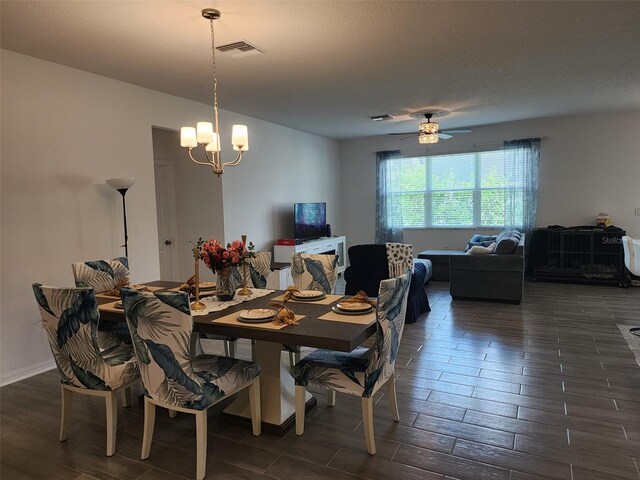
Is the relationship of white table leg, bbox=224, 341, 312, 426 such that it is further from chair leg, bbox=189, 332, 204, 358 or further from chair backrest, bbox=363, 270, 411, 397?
chair backrest, bbox=363, 270, 411, 397

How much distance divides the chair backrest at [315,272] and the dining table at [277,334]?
0.45 m

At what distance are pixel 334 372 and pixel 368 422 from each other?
330 millimetres

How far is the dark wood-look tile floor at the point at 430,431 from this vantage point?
2340 mm

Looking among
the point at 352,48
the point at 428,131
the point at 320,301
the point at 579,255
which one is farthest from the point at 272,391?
the point at 579,255

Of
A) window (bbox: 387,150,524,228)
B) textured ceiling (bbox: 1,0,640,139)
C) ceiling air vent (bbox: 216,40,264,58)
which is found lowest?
window (bbox: 387,150,524,228)

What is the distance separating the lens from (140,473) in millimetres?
2350

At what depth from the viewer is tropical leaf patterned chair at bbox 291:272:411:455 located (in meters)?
2.36

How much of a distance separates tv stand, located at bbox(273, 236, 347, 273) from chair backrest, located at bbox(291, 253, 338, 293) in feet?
10.2

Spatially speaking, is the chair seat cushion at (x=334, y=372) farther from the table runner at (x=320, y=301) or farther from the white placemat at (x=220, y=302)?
the white placemat at (x=220, y=302)

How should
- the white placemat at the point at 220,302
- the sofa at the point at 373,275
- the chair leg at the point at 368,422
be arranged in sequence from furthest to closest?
1. the sofa at the point at 373,275
2. the white placemat at the point at 220,302
3. the chair leg at the point at 368,422

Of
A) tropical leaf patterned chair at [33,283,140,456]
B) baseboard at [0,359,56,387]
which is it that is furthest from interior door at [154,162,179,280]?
tropical leaf patterned chair at [33,283,140,456]

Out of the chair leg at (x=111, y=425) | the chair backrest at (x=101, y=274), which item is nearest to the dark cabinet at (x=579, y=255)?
the chair backrest at (x=101, y=274)

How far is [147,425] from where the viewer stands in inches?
96.1

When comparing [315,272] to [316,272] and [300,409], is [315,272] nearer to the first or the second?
[316,272]
